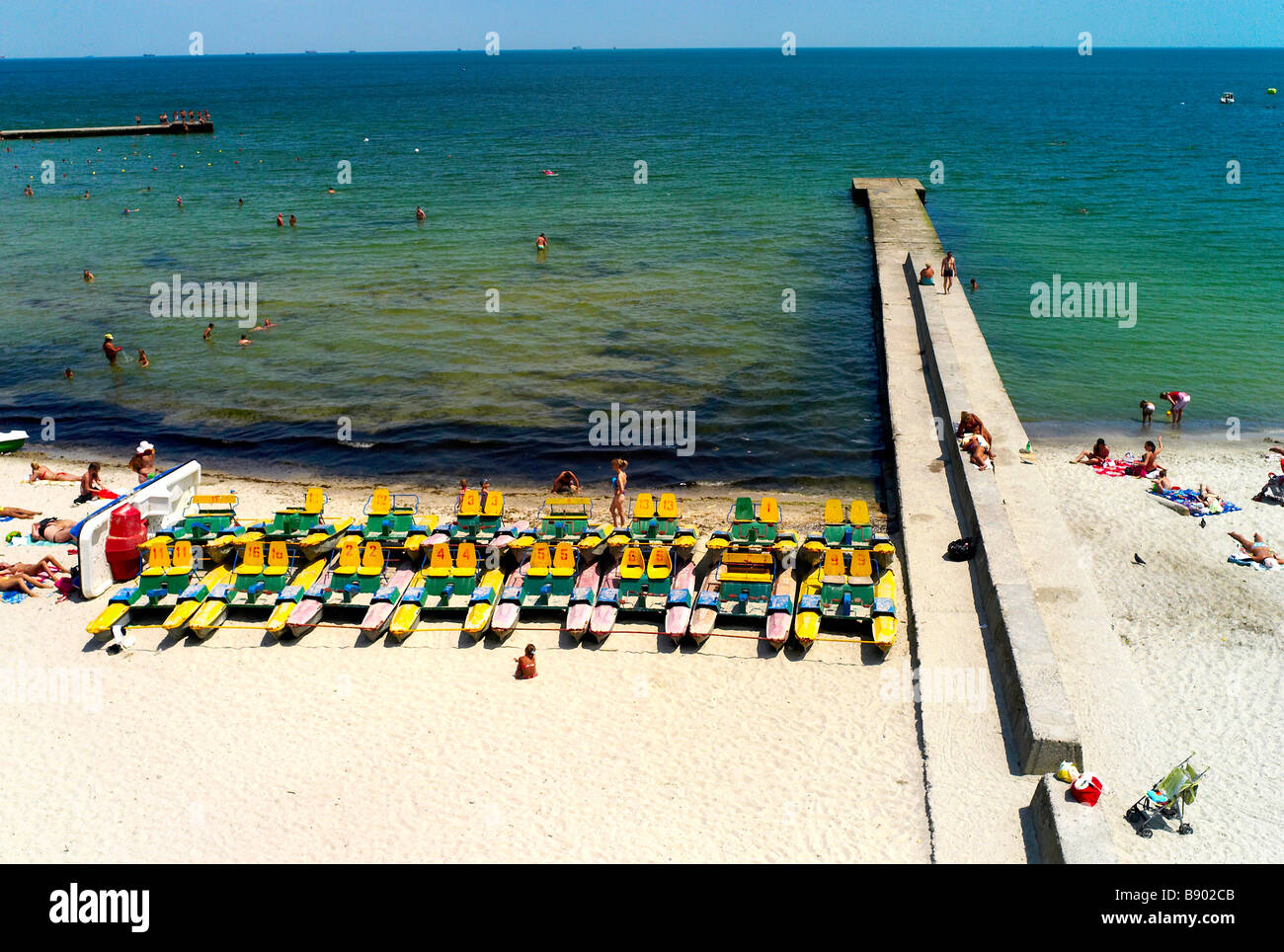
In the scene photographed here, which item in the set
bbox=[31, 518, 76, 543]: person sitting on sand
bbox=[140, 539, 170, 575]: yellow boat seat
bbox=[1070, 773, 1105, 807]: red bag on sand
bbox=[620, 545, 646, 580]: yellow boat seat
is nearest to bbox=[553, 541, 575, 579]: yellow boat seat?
bbox=[620, 545, 646, 580]: yellow boat seat

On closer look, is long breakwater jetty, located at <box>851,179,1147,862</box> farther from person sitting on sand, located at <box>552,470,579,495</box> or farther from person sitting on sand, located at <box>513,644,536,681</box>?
person sitting on sand, located at <box>552,470,579,495</box>

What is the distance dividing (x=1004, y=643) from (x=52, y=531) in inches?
596

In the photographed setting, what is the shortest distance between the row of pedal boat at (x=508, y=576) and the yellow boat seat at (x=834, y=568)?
20 millimetres

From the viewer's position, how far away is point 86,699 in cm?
1253

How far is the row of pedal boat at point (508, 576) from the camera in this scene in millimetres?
13734

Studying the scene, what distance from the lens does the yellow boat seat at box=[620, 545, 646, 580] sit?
47.0 ft

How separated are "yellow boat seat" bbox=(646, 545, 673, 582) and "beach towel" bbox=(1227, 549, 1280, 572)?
8619mm

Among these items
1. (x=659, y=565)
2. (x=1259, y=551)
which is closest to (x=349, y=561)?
(x=659, y=565)

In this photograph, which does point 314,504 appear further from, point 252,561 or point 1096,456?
point 1096,456

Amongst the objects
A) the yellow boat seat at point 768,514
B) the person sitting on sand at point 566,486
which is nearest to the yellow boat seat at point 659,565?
the yellow boat seat at point 768,514

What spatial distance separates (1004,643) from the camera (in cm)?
1173
